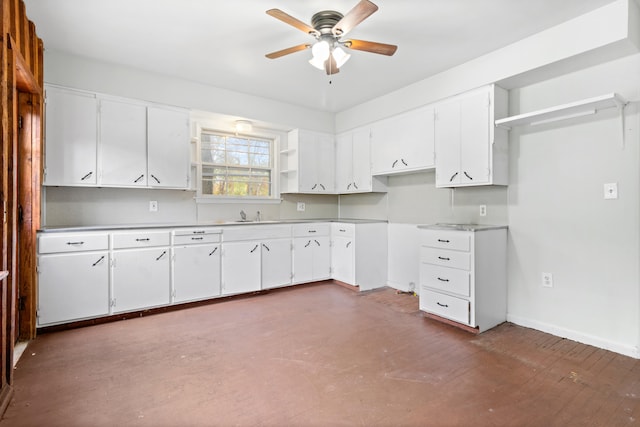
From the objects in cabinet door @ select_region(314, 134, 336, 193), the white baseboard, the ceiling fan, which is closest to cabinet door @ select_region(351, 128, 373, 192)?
cabinet door @ select_region(314, 134, 336, 193)

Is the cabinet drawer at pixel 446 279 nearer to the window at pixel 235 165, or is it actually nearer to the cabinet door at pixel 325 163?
the cabinet door at pixel 325 163

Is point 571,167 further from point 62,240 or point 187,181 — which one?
point 62,240

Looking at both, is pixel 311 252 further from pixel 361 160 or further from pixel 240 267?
pixel 361 160

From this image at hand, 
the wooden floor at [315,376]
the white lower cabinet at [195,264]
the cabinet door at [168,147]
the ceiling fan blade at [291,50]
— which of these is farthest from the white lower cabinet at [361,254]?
the ceiling fan blade at [291,50]

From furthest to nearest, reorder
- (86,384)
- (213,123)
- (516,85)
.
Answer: (213,123), (516,85), (86,384)

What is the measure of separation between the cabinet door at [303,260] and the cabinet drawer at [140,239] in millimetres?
1574

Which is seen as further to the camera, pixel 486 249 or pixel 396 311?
pixel 396 311

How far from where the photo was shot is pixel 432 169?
3.71 m

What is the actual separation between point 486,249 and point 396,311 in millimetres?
1090

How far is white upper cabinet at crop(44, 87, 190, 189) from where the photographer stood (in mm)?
3002

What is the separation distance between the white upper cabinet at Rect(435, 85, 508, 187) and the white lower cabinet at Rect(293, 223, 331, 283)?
5.68 feet

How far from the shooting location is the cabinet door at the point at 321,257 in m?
4.39

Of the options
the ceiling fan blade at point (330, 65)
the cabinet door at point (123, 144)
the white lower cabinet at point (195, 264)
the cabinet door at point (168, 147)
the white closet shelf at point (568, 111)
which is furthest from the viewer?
the cabinet door at point (168, 147)

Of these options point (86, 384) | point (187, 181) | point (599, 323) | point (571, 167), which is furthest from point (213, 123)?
point (599, 323)
